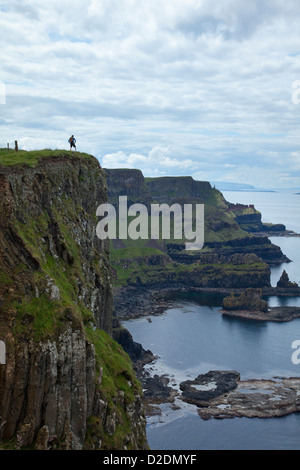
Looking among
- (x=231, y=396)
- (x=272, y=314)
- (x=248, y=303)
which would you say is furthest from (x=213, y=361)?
(x=248, y=303)

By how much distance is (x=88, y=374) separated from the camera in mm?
50156

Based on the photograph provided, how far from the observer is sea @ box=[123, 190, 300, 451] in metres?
91.4

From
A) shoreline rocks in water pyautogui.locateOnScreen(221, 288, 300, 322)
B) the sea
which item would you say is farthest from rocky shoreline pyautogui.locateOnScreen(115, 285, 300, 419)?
shoreline rocks in water pyautogui.locateOnScreen(221, 288, 300, 322)

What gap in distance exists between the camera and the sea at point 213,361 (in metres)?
91.4

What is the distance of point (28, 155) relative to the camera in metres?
62.0

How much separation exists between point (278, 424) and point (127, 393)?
48.0 m

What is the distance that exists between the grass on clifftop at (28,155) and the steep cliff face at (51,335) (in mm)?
267

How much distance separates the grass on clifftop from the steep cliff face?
27cm

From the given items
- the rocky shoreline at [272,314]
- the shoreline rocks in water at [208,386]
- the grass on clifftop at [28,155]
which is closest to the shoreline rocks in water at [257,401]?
the shoreline rocks in water at [208,386]

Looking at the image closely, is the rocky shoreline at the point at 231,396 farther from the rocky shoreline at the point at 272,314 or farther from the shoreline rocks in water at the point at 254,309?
the shoreline rocks in water at the point at 254,309
